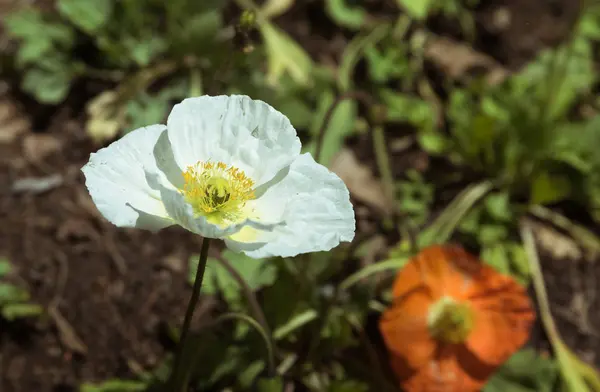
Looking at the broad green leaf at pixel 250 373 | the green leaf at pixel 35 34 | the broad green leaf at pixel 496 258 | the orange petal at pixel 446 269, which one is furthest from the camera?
the green leaf at pixel 35 34

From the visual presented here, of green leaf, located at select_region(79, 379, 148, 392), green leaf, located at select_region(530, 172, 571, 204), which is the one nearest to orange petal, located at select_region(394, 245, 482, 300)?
green leaf, located at select_region(530, 172, 571, 204)

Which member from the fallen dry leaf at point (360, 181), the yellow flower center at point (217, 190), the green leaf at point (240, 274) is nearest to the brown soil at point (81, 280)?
the fallen dry leaf at point (360, 181)

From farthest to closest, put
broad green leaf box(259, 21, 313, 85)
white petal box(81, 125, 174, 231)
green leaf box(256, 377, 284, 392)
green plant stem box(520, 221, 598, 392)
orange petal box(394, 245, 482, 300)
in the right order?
broad green leaf box(259, 21, 313, 85) < green plant stem box(520, 221, 598, 392) < orange petal box(394, 245, 482, 300) < green leaf box(256, 377, 284, 392) < white petal box(81, 125, 174, 231)

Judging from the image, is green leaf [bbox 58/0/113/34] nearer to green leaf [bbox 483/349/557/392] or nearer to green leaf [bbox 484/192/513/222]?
green leaf [bbox 484/192/513/222]

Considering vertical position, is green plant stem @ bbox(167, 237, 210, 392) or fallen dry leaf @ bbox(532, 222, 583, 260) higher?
green plant stem @ bbox(167, 237, 210, 392)

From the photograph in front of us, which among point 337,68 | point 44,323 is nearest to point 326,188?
point 44,323

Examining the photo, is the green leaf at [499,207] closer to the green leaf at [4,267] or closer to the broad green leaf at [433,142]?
the broad green leaf at [433,142]
